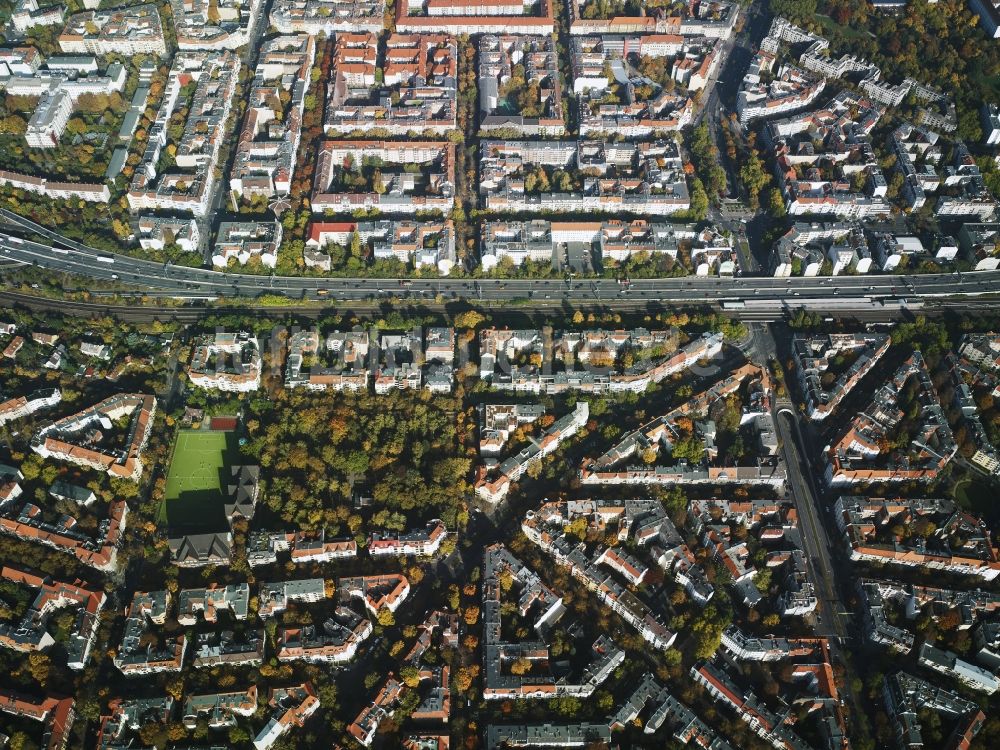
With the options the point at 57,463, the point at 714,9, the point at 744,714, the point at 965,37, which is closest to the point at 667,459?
the point at 744,714

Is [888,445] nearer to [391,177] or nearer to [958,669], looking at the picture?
[958,669]

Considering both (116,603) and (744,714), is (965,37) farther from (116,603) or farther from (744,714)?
(116,603)

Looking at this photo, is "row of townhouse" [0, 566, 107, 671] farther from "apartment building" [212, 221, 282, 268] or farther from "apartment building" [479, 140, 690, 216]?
"apartment building" [479, 140, 690, 216]

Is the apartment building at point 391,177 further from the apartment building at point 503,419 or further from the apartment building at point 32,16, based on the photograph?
the apartment building at point 32,16

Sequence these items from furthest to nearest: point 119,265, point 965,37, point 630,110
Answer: point 965,37, point 630,110, point 119,265

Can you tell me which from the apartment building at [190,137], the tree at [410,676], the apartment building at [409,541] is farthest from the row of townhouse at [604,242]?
the tree at [410,676]

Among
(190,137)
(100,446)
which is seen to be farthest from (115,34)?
(100,446)
